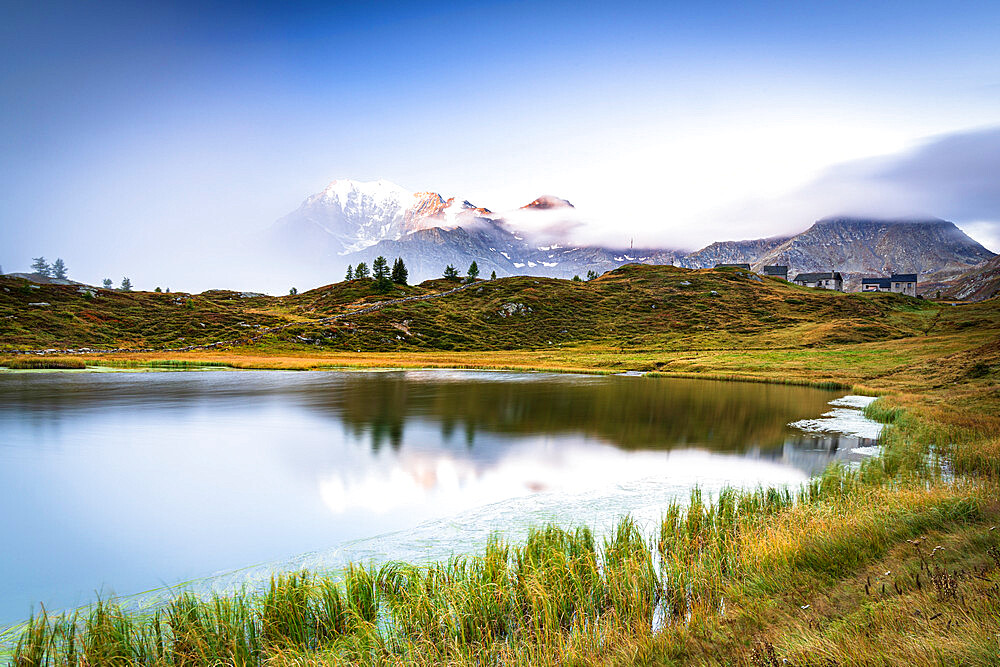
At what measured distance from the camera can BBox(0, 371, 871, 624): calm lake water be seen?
1186cm

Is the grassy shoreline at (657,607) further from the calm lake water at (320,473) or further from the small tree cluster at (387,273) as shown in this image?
the small tree cluster at (387,273)

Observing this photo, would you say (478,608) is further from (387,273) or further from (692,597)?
(387,273)

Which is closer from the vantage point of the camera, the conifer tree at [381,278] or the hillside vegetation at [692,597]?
the hillside vegetation at [692,597]

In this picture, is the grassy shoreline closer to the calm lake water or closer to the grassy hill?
the calm lake water

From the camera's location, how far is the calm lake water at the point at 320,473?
11.9 metres

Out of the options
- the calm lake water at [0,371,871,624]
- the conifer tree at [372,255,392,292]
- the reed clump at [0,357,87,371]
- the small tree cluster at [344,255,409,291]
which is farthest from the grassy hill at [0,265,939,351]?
the calm lake water at [0,371,871,624]

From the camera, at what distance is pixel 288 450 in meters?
23.2

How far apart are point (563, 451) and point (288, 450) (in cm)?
1207

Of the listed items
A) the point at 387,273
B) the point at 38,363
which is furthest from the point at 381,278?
the point at 38,363

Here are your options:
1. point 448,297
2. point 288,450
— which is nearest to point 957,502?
point 288,450

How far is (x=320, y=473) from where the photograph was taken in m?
19.3

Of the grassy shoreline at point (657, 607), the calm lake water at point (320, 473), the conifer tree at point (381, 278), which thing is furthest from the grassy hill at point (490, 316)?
the grassy shoreline at point (657, 607)

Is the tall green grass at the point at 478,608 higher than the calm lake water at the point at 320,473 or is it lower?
higher

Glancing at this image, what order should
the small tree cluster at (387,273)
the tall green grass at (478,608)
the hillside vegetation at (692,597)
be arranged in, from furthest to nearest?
the small tree cluster at (387,273) → the tall green grass at (478,608) → the hillside vegetation at (692,597)
